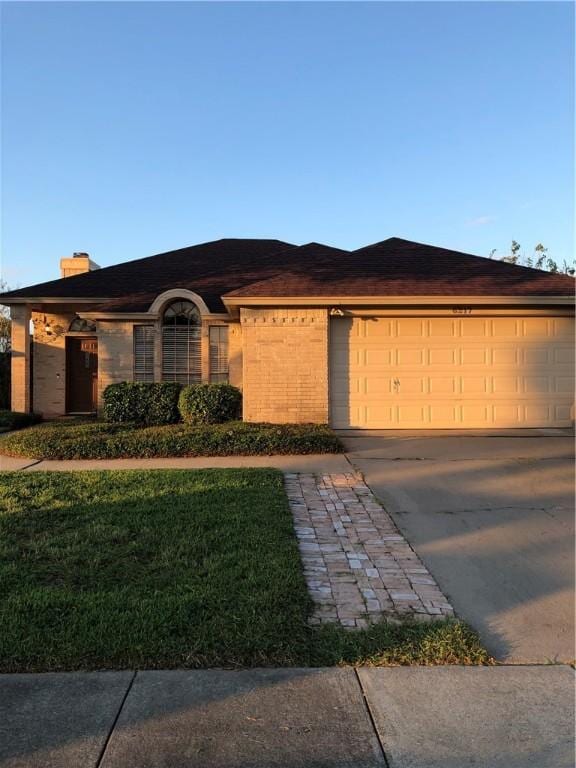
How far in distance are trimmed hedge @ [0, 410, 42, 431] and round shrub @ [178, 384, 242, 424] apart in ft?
14.2

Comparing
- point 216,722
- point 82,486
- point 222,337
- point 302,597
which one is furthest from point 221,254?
point 216,722

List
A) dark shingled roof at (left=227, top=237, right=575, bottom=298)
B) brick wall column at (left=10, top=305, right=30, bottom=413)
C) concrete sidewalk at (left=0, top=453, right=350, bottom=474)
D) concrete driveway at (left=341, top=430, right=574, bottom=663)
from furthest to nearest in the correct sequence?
brick wall column at (left=10, top=305, right=30, bottom=413)
dark shingled roof at (left=227, top=237, right=575, bottom=298)
concrete sidewalk at (left=0, top=453, right=350, bottom=474)
concrete driveway at (left=341, top=430, right=574, bottom=663)

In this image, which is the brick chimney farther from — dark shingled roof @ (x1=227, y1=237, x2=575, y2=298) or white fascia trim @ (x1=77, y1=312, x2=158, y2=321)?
dark shingled roof @ (x1=227, y1=237, x2=575, y2=298)

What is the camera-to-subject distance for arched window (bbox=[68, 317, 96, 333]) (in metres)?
15.6

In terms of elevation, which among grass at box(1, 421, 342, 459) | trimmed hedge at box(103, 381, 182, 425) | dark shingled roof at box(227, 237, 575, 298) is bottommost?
grass at box(1, 421, 342, 459)

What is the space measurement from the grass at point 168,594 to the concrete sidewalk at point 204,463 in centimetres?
198

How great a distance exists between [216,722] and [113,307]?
12.8 meters

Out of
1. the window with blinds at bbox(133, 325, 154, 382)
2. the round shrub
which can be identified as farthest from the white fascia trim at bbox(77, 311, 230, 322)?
the round shrub

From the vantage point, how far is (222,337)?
14.5 m

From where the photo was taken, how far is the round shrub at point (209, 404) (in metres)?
12.0

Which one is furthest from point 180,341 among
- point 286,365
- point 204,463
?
Answer: point 204,463

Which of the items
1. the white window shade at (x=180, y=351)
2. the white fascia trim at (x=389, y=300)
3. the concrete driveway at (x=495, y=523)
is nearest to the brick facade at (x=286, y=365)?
the white fascia trim at (x=389, y=300)

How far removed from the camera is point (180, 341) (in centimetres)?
1438

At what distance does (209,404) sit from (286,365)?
1986 mm
